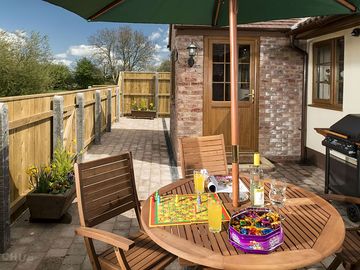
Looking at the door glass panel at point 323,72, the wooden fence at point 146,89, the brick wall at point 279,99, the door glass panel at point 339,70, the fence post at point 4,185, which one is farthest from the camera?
the wooden fence at point 146,89

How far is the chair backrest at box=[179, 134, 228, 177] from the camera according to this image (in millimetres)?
3766

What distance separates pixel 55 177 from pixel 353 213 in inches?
139

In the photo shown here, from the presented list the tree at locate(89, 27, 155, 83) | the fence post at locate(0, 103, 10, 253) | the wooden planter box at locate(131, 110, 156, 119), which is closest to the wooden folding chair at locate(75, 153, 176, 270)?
the fence post at locate(0, 103, 10, 253)

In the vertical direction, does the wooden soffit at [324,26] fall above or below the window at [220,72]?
above

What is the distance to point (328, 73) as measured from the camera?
6977 mm

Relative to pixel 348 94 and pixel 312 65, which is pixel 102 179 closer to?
pixel 348 94

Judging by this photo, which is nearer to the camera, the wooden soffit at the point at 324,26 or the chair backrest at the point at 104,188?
the chair backrest at the point at 104,188

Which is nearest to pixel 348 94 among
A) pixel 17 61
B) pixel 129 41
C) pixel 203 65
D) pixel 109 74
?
pixel 203 65

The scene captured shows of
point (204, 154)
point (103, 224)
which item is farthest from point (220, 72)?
point (103, 224)

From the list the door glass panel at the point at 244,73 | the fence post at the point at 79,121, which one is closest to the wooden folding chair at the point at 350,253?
the door glass panel at the point at 244,73

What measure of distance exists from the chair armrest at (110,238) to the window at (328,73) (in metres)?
5.33

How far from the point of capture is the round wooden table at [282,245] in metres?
1.78

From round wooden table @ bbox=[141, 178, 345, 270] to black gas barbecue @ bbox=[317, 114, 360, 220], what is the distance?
7.00 ft

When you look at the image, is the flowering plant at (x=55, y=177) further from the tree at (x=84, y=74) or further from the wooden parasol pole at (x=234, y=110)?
the tree at (x=84, y=74)
